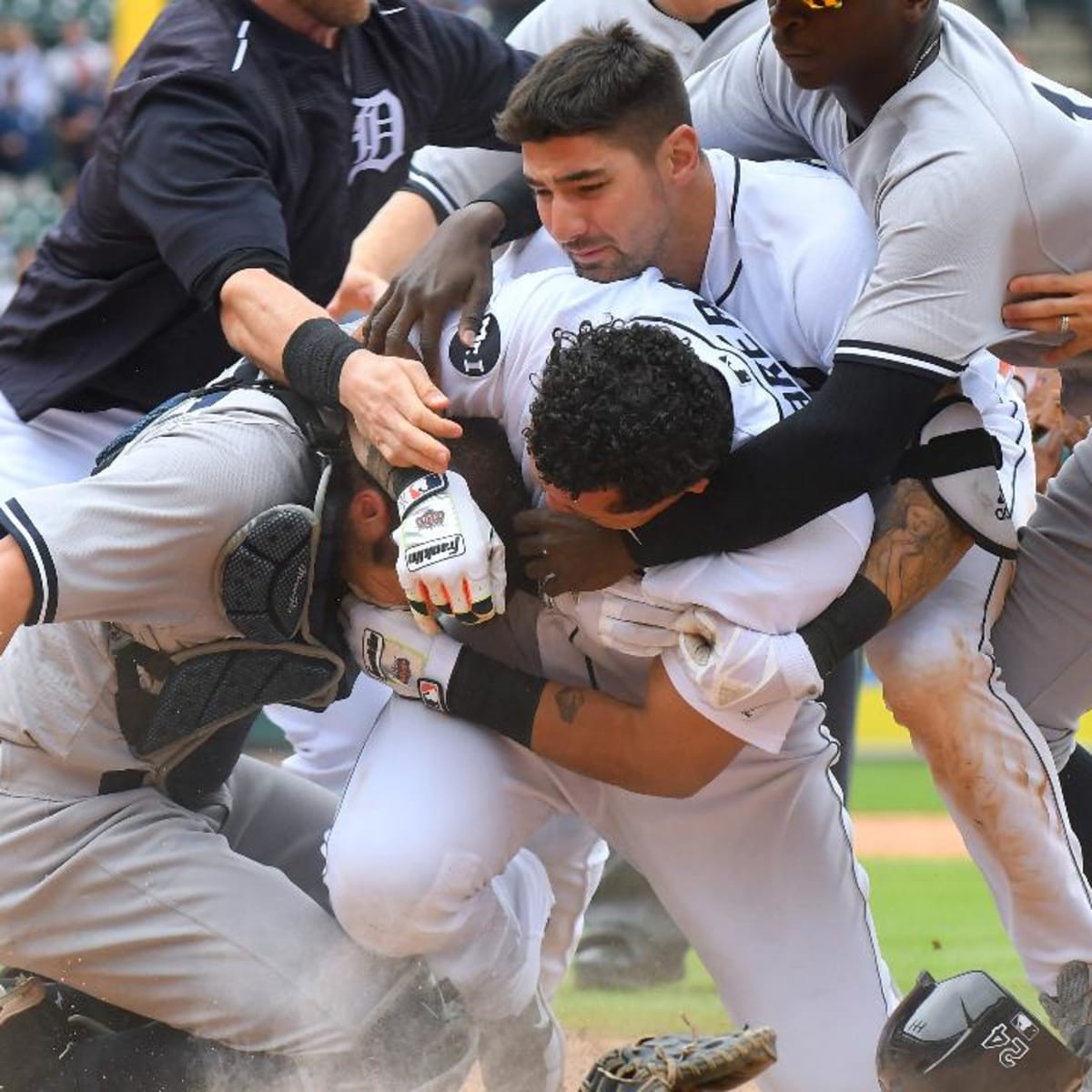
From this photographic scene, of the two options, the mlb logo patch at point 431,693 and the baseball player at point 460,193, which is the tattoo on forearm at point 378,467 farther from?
the baseball player at point 460,193

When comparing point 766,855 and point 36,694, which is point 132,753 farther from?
point 766,855

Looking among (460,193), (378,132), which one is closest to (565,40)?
(460,193)

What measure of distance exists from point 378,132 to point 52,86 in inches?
556

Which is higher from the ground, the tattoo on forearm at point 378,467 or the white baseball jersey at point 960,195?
the white baseball jersey at point 960,195

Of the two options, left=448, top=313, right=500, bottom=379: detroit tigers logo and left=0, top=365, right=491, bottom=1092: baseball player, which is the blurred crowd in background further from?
left=448, top=313, right=500, bottom=379: detroit tigers logo

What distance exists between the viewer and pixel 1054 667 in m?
4.33

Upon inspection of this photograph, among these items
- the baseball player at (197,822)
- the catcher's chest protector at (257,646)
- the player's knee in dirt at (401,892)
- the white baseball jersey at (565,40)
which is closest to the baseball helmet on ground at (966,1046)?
the player's knee in dirt at (401,892)

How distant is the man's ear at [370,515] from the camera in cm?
389

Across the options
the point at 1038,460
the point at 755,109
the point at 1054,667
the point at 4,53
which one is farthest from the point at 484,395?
the point at 4,53

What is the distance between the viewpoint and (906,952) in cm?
715

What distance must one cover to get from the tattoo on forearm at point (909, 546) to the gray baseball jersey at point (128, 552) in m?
1.18

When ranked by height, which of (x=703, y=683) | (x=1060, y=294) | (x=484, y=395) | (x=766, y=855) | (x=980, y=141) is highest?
(x=980, y=141)

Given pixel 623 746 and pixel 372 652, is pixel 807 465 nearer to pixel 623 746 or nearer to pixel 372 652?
pixel 623 746

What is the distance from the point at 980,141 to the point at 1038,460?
2287mm
